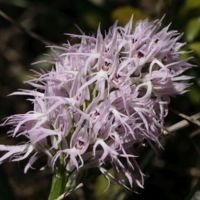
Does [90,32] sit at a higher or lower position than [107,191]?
higher

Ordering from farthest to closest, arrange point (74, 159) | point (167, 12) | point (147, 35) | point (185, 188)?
1. point (185, 188)
2. point (167, 12)
3. point (147, 35)
4. point (74, 159)

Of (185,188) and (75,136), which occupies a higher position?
(75,136)

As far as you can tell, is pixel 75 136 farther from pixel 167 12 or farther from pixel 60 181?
pixel 167 12

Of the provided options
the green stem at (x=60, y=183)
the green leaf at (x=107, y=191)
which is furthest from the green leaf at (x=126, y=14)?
the green stem at (x=60, y=183)

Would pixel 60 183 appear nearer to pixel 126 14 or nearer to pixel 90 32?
pixel 126 14

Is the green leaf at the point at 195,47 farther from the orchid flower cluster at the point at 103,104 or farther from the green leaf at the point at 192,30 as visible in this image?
the orchid flower cluster at the point at 103,104

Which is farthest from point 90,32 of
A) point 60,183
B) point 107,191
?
point 60,183

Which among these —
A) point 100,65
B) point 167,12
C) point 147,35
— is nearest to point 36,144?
point 100,65
